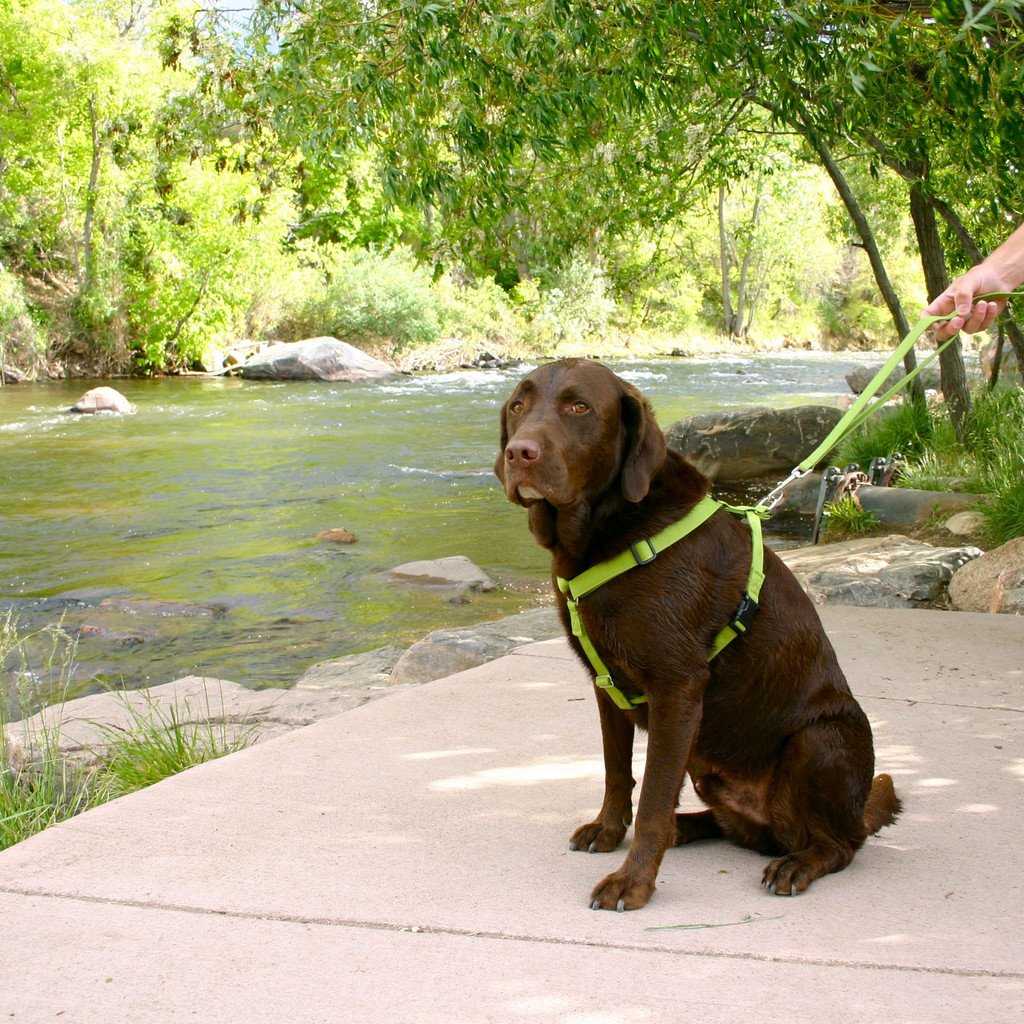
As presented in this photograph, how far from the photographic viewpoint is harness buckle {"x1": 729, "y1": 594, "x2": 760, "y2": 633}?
3.22 meters

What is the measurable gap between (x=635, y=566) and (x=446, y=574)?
24.4 ft

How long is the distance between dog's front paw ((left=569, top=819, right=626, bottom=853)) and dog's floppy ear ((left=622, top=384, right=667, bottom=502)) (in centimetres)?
101

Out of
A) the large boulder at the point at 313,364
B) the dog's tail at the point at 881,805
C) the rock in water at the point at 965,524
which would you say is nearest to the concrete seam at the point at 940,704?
the dog's tail at the point at 881,805

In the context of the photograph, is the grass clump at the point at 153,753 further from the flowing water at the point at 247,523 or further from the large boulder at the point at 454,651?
the large boulder at the point at 454,651

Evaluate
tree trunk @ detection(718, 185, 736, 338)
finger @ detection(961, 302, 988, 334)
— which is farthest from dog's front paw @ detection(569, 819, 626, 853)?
tree trunk @ detection(718, 185, 736, 338)

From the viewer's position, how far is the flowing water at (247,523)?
907 cm

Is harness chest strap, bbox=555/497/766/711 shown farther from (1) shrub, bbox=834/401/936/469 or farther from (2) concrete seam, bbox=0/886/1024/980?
(1) shrub, bbox=834/401/936/469

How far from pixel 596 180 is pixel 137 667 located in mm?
6957

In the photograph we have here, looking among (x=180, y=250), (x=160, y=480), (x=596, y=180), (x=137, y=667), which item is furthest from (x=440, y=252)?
(x=180, y=250)

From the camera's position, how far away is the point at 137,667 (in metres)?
8.25

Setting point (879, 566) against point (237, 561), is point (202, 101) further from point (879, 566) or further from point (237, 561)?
point (879, 566)

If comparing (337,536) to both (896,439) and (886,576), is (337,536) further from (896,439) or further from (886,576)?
(886,576)

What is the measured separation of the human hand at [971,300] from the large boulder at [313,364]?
2772cm

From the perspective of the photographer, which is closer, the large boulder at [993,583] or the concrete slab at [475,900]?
the concrete slab at [475,900]
